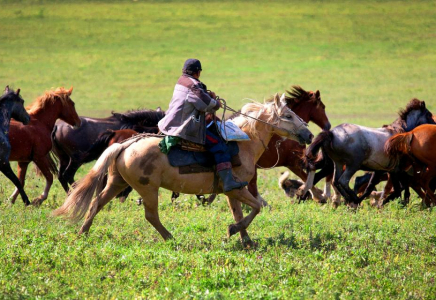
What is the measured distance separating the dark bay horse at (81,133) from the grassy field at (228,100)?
593 millimetres

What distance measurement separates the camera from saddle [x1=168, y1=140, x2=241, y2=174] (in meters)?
8.05

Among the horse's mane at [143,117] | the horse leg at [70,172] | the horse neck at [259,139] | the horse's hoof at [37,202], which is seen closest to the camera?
the horse neck at [259,139]

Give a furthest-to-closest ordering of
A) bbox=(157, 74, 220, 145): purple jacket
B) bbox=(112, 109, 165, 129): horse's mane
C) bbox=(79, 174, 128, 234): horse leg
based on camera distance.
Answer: bbox=(112, 109, 165, 129): horse's mane
bbox=(79, 174, 128, 234): horse leg
bbox=(157, 74, 220, 145): purple jacket

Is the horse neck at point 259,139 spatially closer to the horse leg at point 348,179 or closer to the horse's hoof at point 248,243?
the horse's hoof at point 248,243

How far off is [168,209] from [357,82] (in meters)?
36.0

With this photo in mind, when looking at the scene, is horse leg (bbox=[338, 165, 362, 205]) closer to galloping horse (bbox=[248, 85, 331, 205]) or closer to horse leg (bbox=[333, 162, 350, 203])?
horse leg (bbox=[333, 162, 350, 203])

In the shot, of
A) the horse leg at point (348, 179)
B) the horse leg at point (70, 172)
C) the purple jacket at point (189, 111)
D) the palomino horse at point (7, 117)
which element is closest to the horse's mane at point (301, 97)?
the horse leg at point (348, 179)

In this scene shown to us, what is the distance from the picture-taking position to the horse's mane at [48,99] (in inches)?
479

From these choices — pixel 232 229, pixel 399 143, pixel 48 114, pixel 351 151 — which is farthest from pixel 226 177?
pixel 48 114

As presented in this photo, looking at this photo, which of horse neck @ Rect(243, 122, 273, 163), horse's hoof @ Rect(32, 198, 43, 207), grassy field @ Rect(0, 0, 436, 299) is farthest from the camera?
horse's hoof @ Rect(32, 198, 43, 207)

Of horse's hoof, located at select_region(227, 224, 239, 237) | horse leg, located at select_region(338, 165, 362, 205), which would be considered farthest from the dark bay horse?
horse's hoof, located at select_region(227, 224, 239, 237)

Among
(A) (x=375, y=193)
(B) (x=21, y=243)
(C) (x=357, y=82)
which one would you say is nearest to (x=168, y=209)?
(B) (x=21, y=243)

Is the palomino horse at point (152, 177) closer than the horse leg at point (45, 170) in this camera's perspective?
Yes

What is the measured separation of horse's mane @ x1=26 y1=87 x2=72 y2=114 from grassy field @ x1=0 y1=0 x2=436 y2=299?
1.59m
